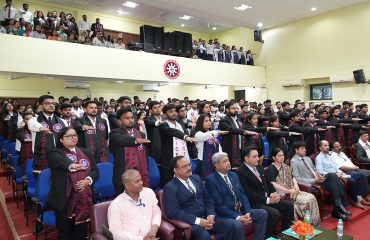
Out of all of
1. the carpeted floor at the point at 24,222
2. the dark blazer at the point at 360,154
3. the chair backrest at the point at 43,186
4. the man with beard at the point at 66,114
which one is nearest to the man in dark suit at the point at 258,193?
the carpeted floor at the point at 24,222

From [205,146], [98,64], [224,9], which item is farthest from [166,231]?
[224,9]

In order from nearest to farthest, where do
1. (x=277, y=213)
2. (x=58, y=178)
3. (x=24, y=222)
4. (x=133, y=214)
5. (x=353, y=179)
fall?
(x=133, y=214), (x=58, y=178), (x=277, y=213), (x=24, y=222), (x=353, y=179)

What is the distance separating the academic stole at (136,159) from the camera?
3029mm

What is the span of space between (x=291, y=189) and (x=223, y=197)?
44.2 inches

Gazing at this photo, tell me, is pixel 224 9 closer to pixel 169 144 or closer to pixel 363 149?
pixel 363 149

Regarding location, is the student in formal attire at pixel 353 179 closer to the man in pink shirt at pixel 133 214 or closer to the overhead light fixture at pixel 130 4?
the man in pink shirt at pixel 133 214

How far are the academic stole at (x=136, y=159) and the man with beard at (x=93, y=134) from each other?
1.00 meters

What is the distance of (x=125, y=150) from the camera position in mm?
3031

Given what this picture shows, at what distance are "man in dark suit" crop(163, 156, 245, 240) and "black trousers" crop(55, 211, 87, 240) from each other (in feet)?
2.66

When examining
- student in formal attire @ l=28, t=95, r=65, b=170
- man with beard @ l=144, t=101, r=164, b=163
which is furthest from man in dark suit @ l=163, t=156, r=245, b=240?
student in formal attire @ l=28, t=95, r=65, b=170

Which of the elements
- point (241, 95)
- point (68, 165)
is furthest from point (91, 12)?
point (68, 165)

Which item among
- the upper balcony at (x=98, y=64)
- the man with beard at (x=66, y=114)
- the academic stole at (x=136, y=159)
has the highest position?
the upper balcony at (x=98, y=64)

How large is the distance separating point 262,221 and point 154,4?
26.8ft

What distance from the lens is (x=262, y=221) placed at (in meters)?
3.02
